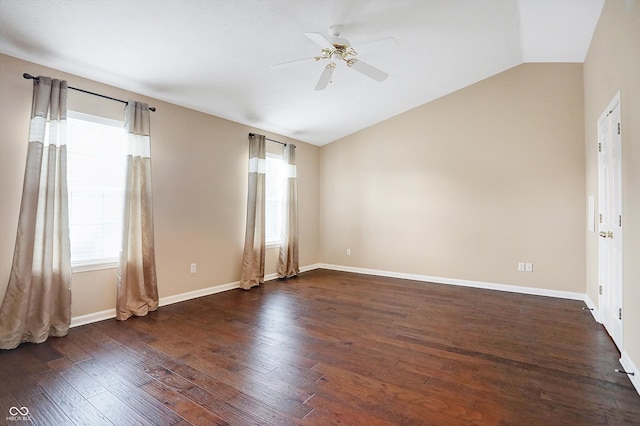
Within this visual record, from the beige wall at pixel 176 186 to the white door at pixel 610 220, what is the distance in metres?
4.44

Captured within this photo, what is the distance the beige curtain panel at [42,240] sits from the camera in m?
2.64

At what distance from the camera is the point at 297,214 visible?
18.8 feet

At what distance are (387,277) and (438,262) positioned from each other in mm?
951

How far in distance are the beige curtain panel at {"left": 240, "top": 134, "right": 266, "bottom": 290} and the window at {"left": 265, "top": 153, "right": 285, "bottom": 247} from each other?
457 mm

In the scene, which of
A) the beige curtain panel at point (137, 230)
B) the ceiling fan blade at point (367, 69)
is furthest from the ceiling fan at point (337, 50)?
the beige curtain panel at point (137, 230)

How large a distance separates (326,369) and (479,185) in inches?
154

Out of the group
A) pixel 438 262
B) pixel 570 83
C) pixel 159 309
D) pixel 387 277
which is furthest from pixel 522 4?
pixel 159 309

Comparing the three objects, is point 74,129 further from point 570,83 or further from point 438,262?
point 570,83

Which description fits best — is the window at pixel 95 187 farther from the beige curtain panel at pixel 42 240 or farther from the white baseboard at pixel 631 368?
the white baseboard at pixel 631 368

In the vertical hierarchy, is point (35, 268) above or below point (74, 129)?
below

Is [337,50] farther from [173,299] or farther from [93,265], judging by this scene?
[173,299]

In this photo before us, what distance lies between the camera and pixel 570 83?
4184mm

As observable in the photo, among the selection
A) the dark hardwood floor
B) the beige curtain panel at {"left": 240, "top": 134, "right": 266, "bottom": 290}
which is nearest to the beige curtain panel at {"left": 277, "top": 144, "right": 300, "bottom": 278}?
the beige curtain panel at {"left": 240, "top": 134, "right": 266, "bottom": 290}

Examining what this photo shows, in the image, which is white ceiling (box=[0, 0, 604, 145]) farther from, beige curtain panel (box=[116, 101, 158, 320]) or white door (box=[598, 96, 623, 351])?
white door (box=[598, 96, 623, 351])
